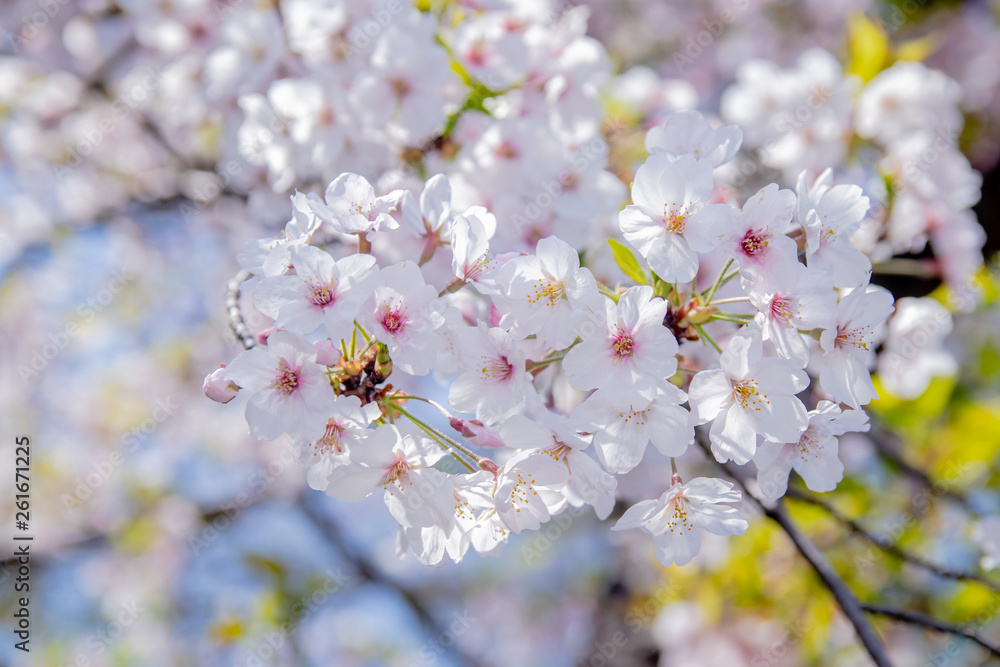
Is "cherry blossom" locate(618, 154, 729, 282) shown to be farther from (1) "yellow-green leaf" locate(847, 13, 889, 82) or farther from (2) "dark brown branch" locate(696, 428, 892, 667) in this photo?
(1) "yellow-green leaf" locate(847, 13, 889, 82)

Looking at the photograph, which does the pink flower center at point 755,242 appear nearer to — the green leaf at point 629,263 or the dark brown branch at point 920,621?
the green leaf at point 629,263

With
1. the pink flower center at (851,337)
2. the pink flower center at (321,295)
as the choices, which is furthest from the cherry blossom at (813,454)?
the pink flower center at (321,295)

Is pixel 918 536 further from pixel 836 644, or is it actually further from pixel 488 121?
pixel 488 121

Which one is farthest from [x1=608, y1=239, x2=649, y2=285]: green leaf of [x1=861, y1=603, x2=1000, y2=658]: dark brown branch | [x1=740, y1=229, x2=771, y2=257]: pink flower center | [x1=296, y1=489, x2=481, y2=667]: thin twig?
[x1=296, y1=489, x2=481, y2=667]: thin twig

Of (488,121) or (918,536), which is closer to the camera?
(488,121)

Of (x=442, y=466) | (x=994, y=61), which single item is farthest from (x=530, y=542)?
(x=994, y=61)

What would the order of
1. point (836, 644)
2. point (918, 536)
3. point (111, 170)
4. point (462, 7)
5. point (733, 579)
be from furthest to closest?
1. point (111, 170)
2. point (836, 644)
3. point (733, 579)
4. point (918, 536)
5. point (462, 7)

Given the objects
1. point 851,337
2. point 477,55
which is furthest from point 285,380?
point 477,55
